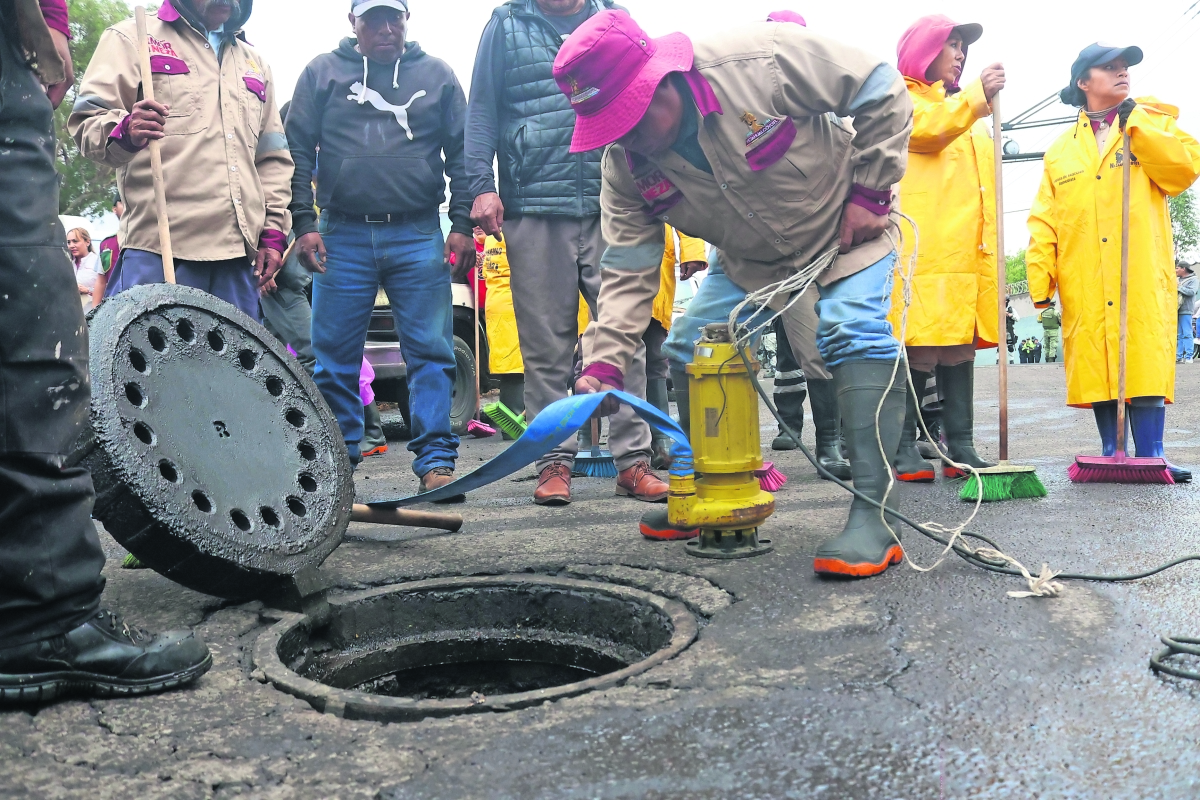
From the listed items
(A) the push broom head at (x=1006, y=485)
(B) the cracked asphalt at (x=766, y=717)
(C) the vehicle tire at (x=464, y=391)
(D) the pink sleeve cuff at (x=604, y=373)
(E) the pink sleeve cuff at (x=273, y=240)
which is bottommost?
(C) the vehicle tire at (x=464, y=391)

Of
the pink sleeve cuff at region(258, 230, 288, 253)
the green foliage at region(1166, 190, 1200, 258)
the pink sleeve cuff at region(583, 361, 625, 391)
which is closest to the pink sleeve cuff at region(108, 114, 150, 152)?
the pink sleeve cuff at region(258, 230, 288, 253)

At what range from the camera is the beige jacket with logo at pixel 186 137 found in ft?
11.1

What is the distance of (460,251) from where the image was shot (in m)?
4.29

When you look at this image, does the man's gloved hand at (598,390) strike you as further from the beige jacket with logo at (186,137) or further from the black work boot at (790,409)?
the black work boot at (790,409)

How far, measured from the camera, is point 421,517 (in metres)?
3.30

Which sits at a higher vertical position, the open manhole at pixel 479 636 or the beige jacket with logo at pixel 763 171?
the beige jacket with logo at pixel 763 171

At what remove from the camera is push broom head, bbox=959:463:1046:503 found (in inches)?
150

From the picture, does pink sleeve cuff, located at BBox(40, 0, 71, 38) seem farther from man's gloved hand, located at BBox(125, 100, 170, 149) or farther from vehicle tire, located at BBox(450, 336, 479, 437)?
vehicle tire, located at BBox(450, 336, 479, 437)

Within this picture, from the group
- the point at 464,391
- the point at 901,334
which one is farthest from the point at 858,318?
the point at 464,391

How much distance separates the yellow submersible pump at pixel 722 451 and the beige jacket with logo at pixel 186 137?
1.86 m

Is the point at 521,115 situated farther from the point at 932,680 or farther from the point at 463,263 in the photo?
the point at 932,680

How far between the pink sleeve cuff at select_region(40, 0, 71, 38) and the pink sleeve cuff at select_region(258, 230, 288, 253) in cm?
174

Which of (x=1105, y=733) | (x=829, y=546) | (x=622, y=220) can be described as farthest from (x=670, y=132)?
(x=1105, y=733)

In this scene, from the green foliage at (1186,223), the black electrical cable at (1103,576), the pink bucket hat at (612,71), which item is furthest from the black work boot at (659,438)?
the green foliage at (1186,223)
